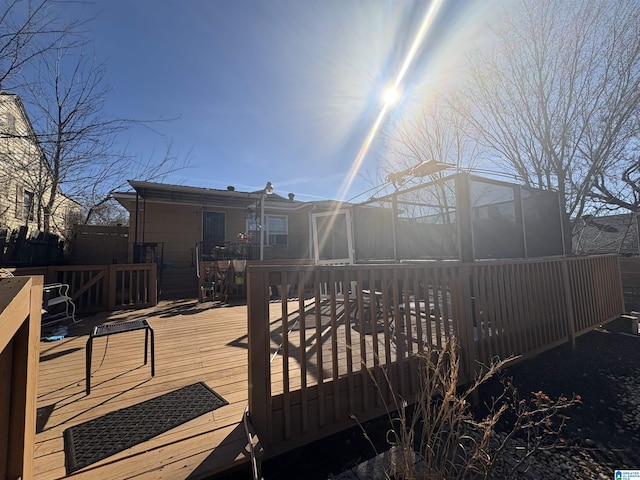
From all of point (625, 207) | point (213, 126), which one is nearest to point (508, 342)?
point (213, 126)

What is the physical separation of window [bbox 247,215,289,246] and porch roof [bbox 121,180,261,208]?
3.52 ft

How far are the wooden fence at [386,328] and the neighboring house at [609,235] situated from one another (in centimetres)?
421

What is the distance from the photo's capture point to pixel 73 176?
7.61m

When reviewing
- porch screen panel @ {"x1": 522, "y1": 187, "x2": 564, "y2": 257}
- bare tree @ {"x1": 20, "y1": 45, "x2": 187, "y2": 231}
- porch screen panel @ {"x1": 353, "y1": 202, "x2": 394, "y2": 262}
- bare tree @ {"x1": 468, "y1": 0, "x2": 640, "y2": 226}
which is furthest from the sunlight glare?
bare tree @ {"x1": 20, "y1": 45, "x2": 187, "y2": 231}

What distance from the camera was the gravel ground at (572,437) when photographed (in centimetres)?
179

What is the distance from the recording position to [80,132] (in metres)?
5.77

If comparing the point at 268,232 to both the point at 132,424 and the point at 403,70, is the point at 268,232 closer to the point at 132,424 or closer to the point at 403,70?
the point at 403,70

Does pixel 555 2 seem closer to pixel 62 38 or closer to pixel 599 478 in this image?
pixel 599 478

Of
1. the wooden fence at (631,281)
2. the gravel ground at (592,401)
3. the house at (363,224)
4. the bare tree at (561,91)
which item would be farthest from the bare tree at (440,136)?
the gravel ground at (592,401)

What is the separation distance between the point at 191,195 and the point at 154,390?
8.50 m

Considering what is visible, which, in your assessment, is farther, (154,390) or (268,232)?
(268,232)

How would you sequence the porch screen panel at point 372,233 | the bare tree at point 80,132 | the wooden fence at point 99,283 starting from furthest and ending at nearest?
the porch screen panel at point 372,233 → the bare tree at point 80,132 → the wooden fence at point 99,283

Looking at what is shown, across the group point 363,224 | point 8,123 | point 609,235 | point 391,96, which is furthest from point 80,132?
point 609,235

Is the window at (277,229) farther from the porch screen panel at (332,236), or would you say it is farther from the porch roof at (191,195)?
the porch screen panel at (332,236)
